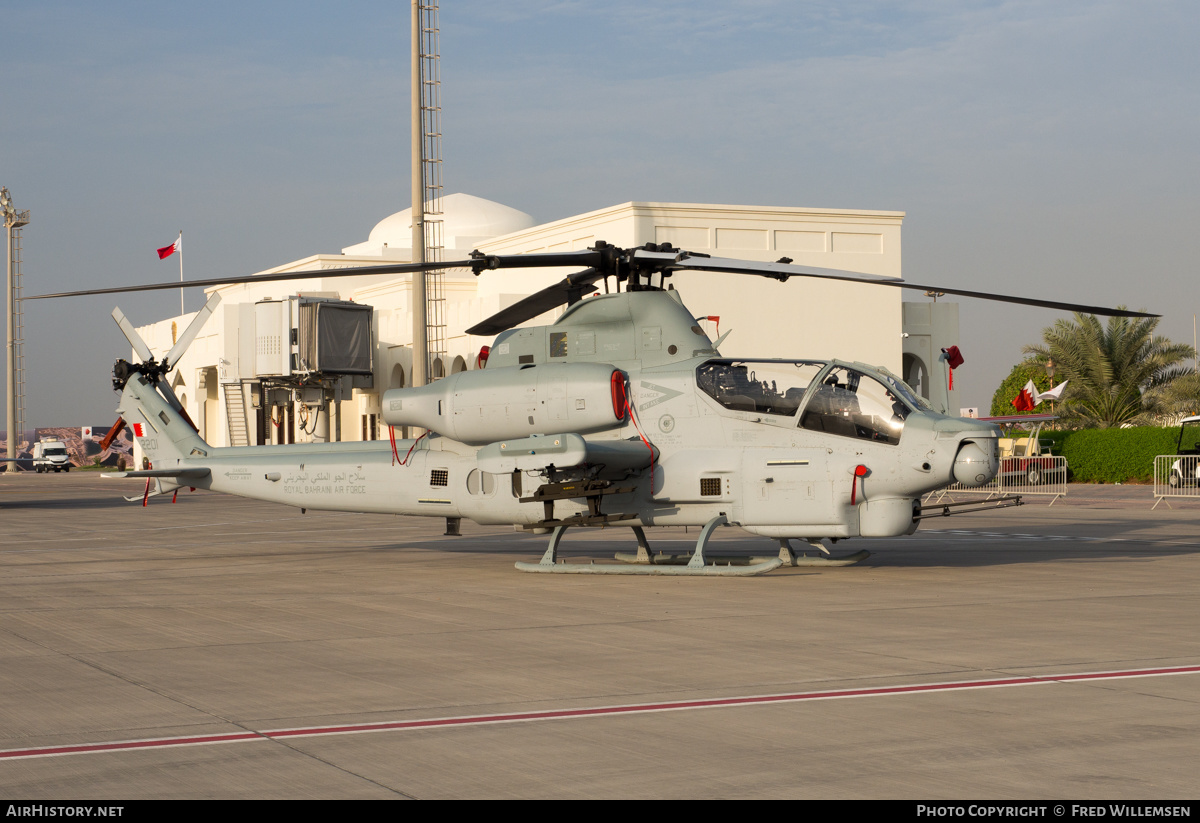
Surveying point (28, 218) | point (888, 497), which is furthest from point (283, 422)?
point (888, 497)

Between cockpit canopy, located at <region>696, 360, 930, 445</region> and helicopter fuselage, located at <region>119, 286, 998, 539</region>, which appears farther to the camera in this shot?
cockpit canopy, located at <region>696, 360, 930, 445</region>

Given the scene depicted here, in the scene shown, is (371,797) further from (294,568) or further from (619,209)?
(619,209)

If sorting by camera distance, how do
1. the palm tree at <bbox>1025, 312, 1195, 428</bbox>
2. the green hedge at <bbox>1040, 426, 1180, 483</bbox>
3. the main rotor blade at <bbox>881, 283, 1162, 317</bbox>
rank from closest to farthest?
the main rotor blade at <bbox>881, 283, 1162, 317</bbox> < the green hedge at <bbox>1040, 426, 1180, 483</bbox> < the palm tree at <bbox>1025, 312, 1195, 428</bbox>

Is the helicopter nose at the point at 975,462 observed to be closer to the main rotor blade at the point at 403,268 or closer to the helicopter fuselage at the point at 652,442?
the helicopter fuselage at the point at 652,442

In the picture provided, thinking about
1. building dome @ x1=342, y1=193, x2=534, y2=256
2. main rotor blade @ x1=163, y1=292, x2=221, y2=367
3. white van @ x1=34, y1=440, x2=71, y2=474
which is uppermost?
building dome @ x1=342, y1=193, x2=534, y2=256

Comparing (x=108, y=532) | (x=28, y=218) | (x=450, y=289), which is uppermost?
(x=28, y=218)

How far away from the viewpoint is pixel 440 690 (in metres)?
7.59

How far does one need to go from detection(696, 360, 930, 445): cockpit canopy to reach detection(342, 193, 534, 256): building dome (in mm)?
60355

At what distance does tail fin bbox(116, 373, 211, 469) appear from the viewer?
1723 centimetres

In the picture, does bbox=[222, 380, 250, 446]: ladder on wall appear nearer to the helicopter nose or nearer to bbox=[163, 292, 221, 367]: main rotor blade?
bbox=[163, 292, 221, 367]: main rotor blade

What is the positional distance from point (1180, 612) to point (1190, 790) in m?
6.47

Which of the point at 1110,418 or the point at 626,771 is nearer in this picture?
the point at 626,771

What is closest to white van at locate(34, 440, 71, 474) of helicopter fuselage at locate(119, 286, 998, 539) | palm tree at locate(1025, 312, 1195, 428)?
palm tree at locate(1025, 312, 1195, 428)

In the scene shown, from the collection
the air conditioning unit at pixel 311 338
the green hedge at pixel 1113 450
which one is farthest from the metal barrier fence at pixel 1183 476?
the air conditioning unit at pixel 311 338
